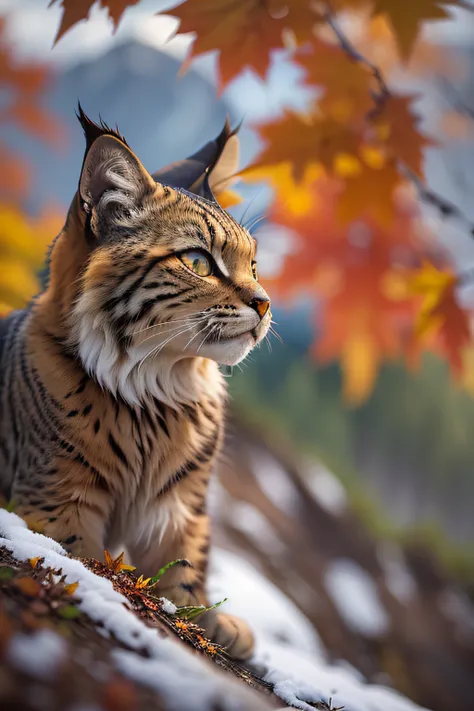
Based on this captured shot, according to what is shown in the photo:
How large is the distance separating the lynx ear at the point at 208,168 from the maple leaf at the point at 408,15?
0.38 metres

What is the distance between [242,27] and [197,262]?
0.52 meters

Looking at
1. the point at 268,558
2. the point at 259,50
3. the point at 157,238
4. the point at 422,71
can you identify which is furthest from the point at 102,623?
the point at 422,71

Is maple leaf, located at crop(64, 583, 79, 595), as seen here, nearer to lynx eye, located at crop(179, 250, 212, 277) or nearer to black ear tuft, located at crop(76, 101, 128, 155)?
lynx eye, located at crop(179, 250, 212, 277)

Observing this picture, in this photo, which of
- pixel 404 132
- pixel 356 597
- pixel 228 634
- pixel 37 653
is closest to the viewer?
pixel 37 653

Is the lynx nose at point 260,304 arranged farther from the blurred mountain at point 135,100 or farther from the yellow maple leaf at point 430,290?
the blurred mountain at point 135,100

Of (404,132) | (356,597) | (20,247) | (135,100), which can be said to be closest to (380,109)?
(404,132)

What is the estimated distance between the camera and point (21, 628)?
21.6 inches

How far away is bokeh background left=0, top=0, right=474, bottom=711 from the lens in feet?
5.85

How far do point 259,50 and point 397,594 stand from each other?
251 cm

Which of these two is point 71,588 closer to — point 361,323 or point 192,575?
point 192,575

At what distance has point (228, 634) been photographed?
1.01 metres

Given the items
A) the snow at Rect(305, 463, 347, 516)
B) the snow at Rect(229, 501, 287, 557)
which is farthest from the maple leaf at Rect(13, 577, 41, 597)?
the snow at Rect(305, 463, 347, 516)

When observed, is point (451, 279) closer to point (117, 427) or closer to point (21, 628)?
point (117, 427)

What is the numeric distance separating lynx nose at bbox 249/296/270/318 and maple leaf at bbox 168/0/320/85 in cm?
50
